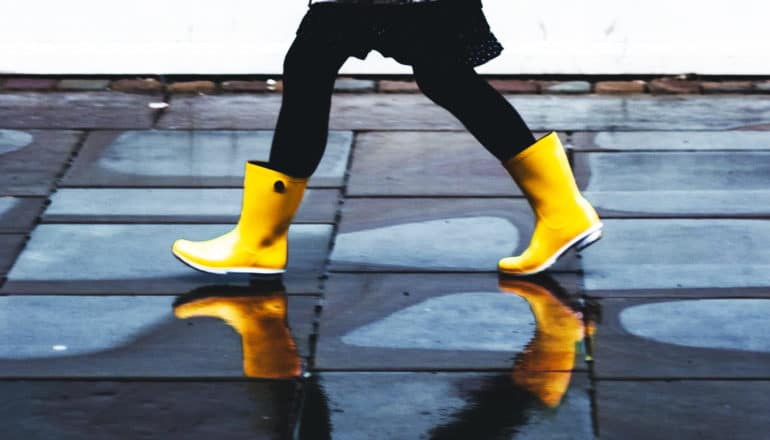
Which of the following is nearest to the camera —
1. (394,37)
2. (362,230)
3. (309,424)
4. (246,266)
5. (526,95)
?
(309,424)

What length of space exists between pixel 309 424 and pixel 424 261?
53.7 inches

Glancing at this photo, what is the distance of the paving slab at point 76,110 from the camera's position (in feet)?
22.6

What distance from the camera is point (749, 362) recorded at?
4.23 m

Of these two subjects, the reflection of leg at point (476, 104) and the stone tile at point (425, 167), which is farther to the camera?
the stone tile at point (425, 167)

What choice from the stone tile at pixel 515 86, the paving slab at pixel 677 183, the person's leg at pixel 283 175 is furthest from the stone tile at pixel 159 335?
the stone tile at pixel 515 86

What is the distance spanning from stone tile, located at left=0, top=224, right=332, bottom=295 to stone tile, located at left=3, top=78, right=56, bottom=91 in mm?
2203

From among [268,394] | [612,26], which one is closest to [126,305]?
[268,394]

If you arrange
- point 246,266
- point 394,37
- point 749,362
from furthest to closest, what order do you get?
point 246,266 < point 394,37 < point 749,362

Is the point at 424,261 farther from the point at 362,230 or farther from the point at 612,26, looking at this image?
the point at 612,26

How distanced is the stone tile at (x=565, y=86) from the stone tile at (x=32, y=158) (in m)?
2.26

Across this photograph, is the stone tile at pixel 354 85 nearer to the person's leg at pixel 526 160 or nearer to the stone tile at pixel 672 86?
the stone tile at pixel 672 86

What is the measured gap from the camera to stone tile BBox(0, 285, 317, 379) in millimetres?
4223

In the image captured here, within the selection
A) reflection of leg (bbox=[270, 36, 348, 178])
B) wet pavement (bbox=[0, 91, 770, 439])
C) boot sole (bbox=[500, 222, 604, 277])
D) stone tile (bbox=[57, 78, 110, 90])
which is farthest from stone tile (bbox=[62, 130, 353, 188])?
boot sole (bbox=[500, 222, 604, 277])

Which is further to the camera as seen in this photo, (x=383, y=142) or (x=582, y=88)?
(x=582, y=88)
